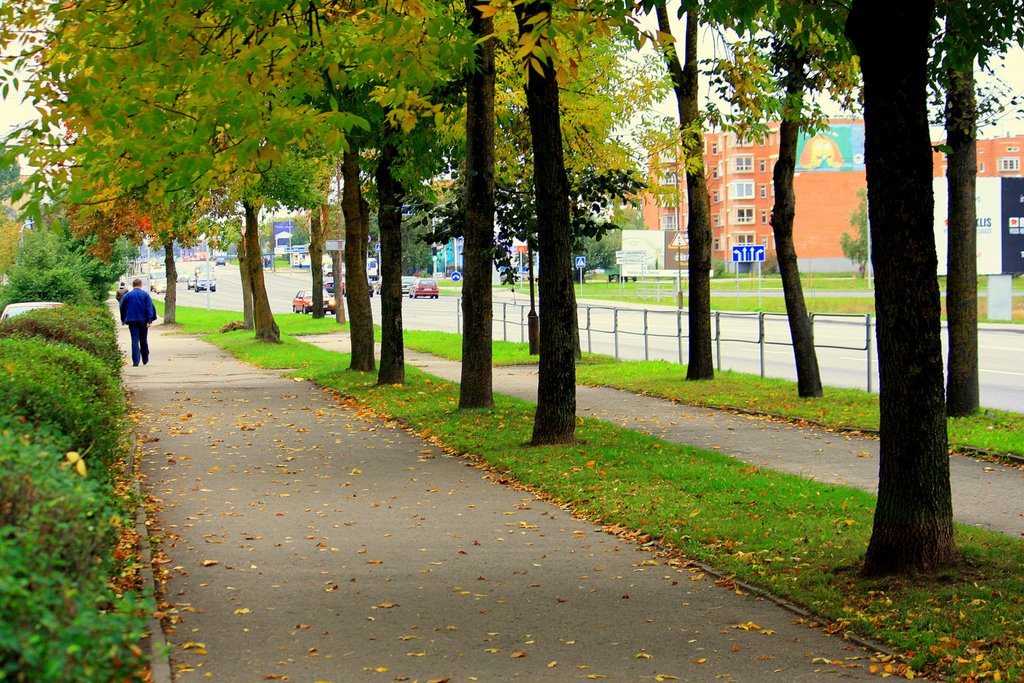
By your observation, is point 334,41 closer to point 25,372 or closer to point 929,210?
point 25,372

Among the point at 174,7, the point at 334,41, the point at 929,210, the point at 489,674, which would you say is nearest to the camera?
the point at 489,674

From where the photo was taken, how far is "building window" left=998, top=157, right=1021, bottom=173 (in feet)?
387

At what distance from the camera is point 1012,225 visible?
38375 mm

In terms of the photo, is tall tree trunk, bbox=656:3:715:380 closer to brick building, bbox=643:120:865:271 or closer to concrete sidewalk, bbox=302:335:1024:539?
concrete sidewalk, bbox=302:335:1024:539

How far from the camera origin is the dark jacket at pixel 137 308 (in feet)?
89.3

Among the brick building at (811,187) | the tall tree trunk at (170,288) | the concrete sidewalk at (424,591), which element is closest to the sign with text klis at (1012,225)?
the concrete sidewalk at (424,591)

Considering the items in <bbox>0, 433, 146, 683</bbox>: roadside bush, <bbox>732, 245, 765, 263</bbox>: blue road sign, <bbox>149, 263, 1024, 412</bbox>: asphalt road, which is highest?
<bbox>732, 245, 765, 263</bbox>: blue road sign

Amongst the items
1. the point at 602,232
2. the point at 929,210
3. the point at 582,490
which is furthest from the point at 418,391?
the point at 929,210

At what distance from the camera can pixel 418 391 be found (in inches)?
765

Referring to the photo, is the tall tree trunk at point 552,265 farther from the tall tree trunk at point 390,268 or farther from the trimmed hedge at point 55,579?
the trimmed hedge at point 55,579

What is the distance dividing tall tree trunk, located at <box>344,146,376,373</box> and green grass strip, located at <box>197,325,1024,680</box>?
Result: 24.0ft

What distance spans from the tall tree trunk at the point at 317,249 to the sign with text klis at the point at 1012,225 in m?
22.2

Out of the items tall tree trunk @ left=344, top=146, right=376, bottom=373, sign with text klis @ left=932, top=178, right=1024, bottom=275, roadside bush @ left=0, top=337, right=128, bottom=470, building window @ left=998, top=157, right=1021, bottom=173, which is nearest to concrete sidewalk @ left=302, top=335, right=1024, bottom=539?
tall tree trunk @ left=344, top=146, right=376, bottom=373

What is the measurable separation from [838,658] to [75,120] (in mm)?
6528
